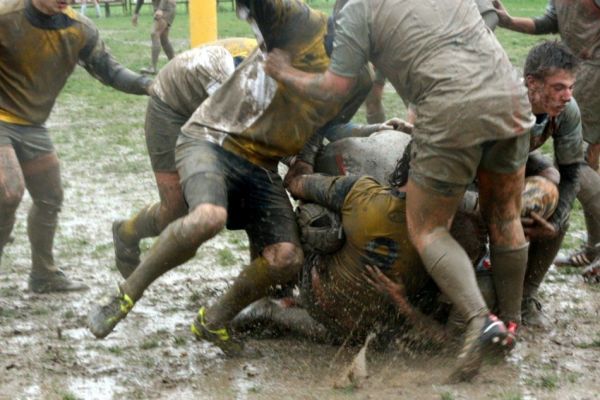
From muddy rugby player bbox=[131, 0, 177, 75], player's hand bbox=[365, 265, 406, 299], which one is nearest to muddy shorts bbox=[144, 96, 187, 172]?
player's hand bbox=[365, 265, 406, 299]

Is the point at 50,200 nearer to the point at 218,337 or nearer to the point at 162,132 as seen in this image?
the point at 162,132

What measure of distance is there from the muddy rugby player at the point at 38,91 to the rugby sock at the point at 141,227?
0.45 meters

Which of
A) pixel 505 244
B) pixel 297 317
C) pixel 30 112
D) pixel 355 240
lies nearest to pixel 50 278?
pixel 30 112

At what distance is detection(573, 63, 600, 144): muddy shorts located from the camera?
7.82 metres

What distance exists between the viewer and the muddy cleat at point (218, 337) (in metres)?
5.68

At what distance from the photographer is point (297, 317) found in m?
6.02

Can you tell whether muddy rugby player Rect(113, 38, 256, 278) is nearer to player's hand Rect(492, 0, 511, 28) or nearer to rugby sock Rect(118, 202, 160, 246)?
rugby sock Rect(118, 202, 160, 246)

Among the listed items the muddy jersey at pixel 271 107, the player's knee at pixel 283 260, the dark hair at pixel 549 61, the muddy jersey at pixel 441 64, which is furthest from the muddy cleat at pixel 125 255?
the dark hair at pixel 549 61

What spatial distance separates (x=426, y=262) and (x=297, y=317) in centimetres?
100

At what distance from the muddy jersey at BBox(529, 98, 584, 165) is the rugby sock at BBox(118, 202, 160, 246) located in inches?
86.2

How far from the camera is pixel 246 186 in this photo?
5809 millimetres

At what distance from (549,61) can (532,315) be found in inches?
54.9

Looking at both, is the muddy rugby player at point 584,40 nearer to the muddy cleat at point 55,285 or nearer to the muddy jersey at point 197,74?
the muddy jersey at point 197,74

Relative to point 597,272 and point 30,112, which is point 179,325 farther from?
point 597,272
